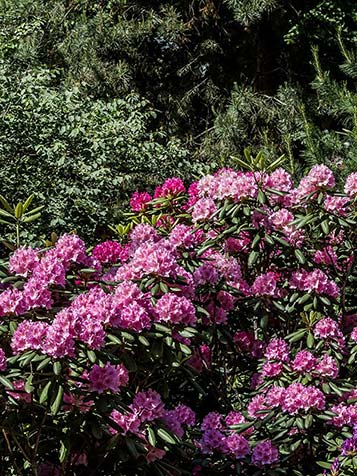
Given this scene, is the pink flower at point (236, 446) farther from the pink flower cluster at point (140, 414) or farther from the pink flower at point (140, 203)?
the pink flower at point (140, 203)

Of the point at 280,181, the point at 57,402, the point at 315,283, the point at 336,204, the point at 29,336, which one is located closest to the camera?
the point at 57,402

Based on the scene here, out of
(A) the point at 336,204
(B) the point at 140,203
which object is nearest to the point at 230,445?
(A) the point at 336,204

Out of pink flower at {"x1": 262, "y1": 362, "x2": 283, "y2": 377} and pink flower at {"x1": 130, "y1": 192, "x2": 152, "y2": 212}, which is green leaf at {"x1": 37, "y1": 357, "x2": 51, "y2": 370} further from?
pink flower at {"x1": 130, "y1": 192, "x2": 152, "y2": 212}

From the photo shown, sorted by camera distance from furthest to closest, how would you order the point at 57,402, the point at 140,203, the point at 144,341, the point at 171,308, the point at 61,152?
1. the point at 61,152
2. the point at 140,203
3. the point at 171,308
4. the point at 144,341
5. the point at 57,402

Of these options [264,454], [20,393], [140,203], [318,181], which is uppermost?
[318,181]

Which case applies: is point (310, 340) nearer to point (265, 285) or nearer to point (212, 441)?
point (265, 285)

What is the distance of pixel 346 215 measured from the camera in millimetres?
3324

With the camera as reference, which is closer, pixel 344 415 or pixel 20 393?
→ pixel 20 393

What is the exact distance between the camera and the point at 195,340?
2.91m

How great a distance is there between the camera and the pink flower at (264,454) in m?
2.85

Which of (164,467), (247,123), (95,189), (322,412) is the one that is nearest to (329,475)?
(322,412)

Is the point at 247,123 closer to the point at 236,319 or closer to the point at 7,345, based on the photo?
the point at 236,319

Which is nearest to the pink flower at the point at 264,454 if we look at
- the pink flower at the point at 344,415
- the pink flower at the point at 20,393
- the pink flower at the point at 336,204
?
the pink flower at the point at 344,415

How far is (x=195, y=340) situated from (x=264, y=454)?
1.46ft
